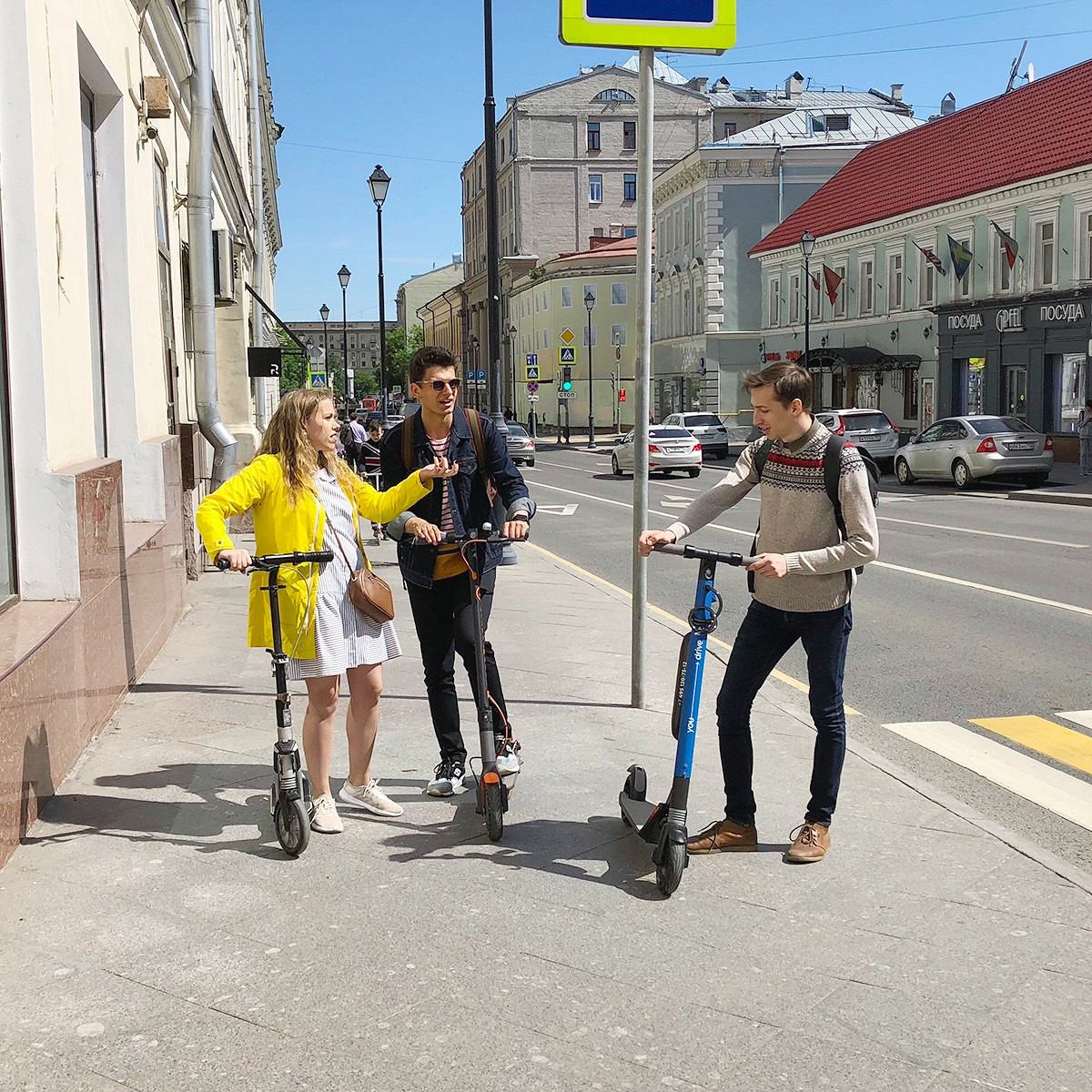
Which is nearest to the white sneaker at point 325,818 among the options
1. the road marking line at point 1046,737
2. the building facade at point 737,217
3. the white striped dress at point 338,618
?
the white striped dress at point 338,618

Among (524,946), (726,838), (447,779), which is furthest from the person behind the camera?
(447,779)

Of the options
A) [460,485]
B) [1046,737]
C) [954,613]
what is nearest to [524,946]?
[460,485]

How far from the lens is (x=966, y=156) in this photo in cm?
3984

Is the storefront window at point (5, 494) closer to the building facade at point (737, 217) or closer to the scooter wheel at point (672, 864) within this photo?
the scooter wheel at point (672, 864)

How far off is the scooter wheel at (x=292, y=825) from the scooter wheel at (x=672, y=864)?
126 centimetres

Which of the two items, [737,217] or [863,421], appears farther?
[737,217]

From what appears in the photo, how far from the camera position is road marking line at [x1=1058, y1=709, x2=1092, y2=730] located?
7493mm

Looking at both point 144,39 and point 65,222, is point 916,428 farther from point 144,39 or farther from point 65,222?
point 65,222

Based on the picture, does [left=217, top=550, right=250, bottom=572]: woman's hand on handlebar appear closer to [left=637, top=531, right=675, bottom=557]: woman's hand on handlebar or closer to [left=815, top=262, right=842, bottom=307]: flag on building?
[left=637, top=531, right=675, bottom=557]: woman's hand on handlebar

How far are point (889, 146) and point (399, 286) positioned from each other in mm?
136876

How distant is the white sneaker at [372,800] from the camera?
17.5ft

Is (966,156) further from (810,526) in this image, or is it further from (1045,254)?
(810,526)

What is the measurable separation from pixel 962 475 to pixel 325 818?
81.9 feet

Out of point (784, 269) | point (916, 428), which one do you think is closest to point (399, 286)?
point (784, 269)
